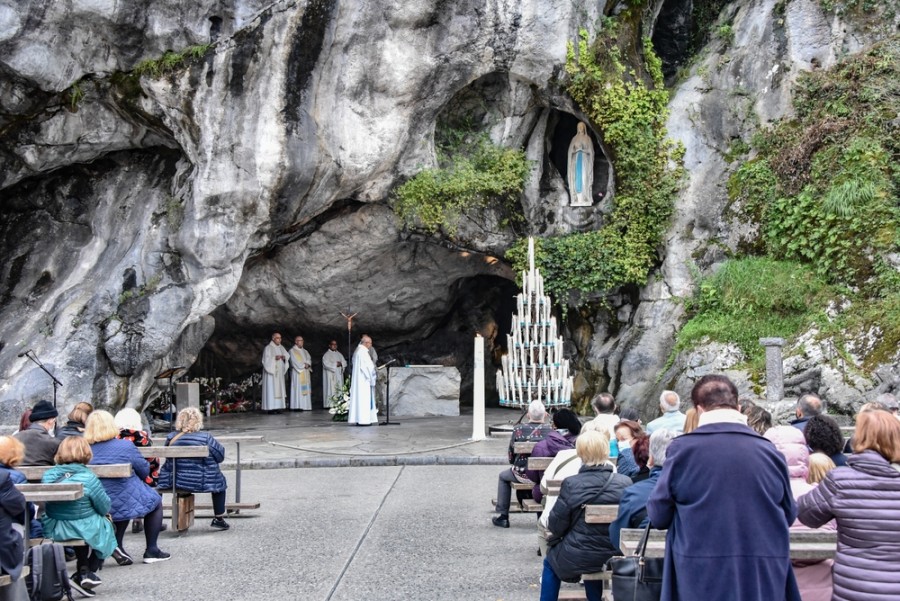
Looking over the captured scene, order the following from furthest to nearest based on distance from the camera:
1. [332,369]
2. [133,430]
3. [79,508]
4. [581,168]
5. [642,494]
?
[332,369] → [581,168] → [133,430] → [79,508] → [642,494]

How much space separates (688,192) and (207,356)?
11.6 metres

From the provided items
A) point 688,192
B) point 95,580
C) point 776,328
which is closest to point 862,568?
point 95,580

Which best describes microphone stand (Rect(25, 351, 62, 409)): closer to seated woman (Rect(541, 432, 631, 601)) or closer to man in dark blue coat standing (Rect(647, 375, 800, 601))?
seated woman (Rect(541, 432, 631, 601))

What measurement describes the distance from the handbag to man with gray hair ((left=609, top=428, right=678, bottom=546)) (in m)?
0.61

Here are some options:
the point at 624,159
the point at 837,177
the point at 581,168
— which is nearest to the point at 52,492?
the point at 837,177

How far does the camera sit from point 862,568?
13.4 ft

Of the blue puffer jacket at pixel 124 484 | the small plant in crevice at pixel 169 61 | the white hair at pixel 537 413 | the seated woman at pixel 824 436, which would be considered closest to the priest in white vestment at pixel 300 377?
the small plant in crevice at pixel 169 61

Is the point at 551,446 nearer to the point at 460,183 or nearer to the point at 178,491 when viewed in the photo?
the point at 178,491

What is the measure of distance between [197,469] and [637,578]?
5236mm

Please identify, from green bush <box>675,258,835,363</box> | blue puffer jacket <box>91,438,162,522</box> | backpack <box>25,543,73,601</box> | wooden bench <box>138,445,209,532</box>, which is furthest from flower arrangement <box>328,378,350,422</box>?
backpack <box>25,543,73,601</box>

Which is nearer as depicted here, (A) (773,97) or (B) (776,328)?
(B) (776,328)

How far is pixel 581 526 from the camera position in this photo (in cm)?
534

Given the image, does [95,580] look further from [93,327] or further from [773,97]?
[773,97]

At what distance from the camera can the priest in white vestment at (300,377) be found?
21.8 m
